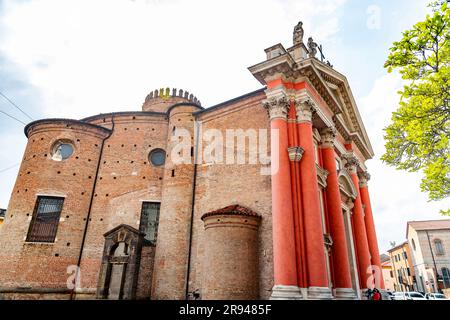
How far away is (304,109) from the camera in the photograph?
11.2 m

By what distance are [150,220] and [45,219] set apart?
5.22m

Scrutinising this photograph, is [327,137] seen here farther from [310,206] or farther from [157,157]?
[157,157]

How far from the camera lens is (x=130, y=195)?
1524 cm

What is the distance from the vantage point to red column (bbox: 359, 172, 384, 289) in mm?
15850

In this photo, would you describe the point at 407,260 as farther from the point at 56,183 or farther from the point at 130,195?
the point at 56,183

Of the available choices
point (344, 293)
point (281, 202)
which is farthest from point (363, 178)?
point (281, 202)

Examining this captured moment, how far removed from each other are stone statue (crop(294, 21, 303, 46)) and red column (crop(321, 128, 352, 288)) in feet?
13.7

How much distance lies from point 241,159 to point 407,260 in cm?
4416

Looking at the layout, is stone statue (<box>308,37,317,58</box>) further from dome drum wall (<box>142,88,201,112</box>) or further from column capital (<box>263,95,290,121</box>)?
dome drum wall (<box>142,88,201,112</box>)

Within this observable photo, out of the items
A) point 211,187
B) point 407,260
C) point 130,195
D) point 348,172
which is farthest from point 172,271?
point 407,260
